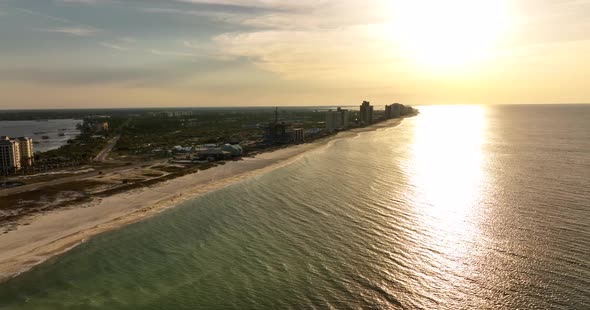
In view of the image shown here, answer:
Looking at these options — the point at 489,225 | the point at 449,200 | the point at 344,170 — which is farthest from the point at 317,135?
the point at 489,225

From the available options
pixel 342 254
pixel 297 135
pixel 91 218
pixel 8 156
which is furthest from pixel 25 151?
pixel 342 254

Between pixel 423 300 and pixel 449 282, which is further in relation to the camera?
pixel 449 282

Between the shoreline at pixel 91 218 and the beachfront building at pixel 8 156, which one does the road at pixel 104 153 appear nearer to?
the beachfront building at pixel 8 156

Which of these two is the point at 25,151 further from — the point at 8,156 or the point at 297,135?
the point at 297,135

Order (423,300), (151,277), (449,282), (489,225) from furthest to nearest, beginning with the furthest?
(489,225) → (151,277) → (449,282) → (423,300)

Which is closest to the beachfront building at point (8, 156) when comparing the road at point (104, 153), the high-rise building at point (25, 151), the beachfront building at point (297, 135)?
the high-rise building at point (25, 151)

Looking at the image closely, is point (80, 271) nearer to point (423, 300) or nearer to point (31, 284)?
point (31, 284)
